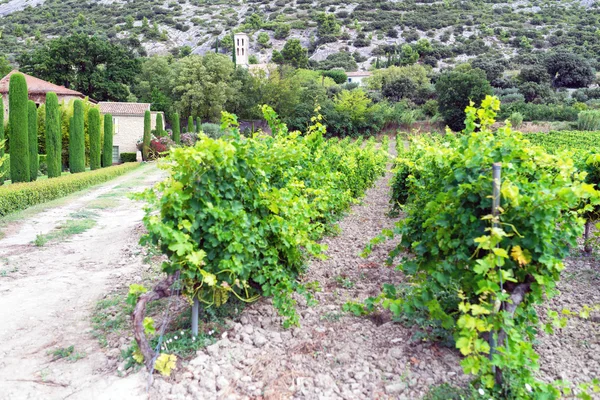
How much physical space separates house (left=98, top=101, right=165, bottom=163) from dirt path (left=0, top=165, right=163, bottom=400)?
23.5 m

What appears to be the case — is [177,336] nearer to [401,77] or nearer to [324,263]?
[324,263]

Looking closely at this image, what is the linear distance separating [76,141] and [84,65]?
25331 mm

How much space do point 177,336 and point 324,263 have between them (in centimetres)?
266

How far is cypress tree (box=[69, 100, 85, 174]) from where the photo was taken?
61.2 feet

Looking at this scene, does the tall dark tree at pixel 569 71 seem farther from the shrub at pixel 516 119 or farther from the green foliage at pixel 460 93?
the shrub at pixel 516 119

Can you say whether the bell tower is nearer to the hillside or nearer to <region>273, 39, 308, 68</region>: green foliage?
<region>273, 39, 308, 68</region>: green foliage

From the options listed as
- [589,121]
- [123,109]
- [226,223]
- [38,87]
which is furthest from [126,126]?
[589,121]

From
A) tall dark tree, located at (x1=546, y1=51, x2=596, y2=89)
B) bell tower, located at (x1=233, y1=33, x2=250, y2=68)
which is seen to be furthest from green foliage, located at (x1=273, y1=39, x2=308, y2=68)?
tall dark tree, located at (x1=546, y1=51, x2=596, y2=89)

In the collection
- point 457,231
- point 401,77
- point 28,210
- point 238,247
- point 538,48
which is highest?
point 538,48

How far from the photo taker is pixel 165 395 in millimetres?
3037

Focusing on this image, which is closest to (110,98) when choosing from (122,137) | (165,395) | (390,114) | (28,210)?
(122,137)

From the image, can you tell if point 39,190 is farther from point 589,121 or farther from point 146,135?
point 589,121

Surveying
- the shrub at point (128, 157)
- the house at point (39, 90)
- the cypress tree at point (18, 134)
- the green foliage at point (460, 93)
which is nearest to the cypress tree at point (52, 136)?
the cypress tree at point (18, 134)

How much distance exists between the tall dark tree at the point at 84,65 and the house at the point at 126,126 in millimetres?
9299
